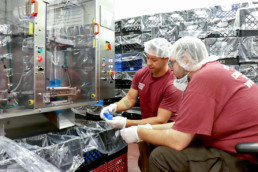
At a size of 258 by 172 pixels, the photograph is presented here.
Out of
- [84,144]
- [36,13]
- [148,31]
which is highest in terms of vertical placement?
[148,31]

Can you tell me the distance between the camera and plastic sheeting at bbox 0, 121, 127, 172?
3.57 ft

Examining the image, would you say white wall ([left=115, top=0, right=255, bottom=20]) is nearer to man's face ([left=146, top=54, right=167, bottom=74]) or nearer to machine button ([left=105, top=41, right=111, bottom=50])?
machine button ([left=105, top=41, right=111, bottom=50])

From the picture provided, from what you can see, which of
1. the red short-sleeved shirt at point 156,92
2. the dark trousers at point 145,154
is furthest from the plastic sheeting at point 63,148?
the red short-sleeved shirt at point 156,92

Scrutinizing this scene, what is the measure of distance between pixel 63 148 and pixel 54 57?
3.63 ft

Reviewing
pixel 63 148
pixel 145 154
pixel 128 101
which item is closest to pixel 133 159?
pixel 145 154

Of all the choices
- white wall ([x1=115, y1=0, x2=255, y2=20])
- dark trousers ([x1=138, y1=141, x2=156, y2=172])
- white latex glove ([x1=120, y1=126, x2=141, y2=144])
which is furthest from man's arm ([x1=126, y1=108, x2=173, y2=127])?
white wall ([x1=115, y1=0, x2=255, y2=20])

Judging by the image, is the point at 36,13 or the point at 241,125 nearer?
the point at 241,125

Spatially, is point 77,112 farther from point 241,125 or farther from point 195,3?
point 195,3

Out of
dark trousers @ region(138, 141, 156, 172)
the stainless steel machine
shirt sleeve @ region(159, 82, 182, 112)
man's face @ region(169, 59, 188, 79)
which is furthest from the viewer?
dark trousers @ region(138, 141, 156, 172)

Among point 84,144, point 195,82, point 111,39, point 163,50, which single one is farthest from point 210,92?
point 111,39

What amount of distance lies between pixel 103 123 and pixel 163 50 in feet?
3.32

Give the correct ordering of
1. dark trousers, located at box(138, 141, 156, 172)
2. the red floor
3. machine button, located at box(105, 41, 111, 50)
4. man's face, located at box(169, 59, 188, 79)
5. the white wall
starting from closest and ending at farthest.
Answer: man's face, located at box(169, 59, 188, 79) → dark trousers, located at box(138, 141, 156, 172) → the red floor → machine button, located at box(105, 41, 111, 50) → the white wall

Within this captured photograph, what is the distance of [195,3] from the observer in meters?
3.69

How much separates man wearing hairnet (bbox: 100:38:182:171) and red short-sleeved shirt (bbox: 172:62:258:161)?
651 mm
